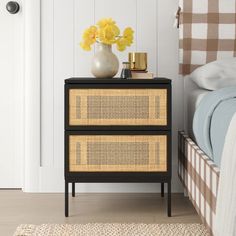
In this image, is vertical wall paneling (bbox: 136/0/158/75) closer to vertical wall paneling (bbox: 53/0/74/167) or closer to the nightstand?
vertical wall paneling (bbox: 53/0/74/167)

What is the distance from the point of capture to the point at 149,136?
8.75 feet

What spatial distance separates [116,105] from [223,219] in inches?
A: 45.3

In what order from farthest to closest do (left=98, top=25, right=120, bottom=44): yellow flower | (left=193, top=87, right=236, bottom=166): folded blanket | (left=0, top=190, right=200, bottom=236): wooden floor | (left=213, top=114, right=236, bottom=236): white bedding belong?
(left=98, top=25, right=120, bottom=44): yellow flower, (left=0, top=190, right=200, bottom=236): wooden floor, (left=193, top=87, right=236, bottom=166): folded blanket, (left=213, top=114, right=236, bottom=236): white bedding

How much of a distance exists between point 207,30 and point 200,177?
3.64ft

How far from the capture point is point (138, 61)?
2.89 meters

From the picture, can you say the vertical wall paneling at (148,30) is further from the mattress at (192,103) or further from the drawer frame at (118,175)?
the drawer frame at (118,175)

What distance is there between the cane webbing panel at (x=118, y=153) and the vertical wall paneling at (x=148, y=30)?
62 cm

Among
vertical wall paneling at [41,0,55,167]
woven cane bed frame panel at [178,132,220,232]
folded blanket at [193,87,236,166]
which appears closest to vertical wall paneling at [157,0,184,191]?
woven cane bed frame panel at [178,132,220,232]

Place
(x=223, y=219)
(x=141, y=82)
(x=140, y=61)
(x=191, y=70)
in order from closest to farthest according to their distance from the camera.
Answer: (x=223, y=219) → (x=141, y=82) → (x=140, y=61) → (x=191, y=70)

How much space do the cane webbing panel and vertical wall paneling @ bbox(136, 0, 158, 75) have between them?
62 cm

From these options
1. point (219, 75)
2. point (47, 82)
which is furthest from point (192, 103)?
point (47, 82)

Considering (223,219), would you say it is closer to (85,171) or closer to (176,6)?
(85,171)

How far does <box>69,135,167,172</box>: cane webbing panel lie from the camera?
267cm

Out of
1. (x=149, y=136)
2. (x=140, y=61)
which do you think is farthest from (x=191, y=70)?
(x=149, y=136)
